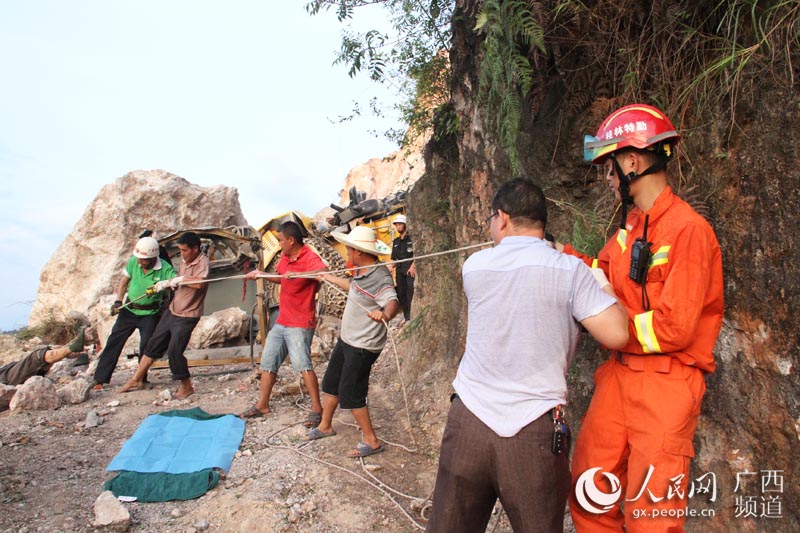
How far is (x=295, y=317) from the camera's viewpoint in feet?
19.0

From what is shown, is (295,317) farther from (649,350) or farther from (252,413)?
(649,350)

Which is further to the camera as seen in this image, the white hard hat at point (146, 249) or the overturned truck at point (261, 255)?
the overturned truck at point (261, 255)

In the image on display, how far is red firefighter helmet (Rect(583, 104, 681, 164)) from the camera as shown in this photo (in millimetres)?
2244

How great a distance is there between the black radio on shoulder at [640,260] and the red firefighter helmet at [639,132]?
42cm

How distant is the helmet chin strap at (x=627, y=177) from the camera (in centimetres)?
227

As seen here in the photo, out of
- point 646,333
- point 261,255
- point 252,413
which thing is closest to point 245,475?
point 252,413

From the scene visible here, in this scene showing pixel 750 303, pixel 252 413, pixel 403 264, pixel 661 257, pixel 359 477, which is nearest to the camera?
pixel 661 257

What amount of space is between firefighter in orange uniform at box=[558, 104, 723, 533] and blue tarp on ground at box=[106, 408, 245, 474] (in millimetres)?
3474

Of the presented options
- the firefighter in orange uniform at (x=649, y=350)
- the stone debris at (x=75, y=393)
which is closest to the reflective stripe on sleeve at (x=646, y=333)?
the firefighter in orange uniform at (x=649, y=350)

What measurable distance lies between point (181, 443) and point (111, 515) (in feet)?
4.92

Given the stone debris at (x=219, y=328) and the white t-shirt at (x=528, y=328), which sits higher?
the white t-shirt at (x=528, y=328)

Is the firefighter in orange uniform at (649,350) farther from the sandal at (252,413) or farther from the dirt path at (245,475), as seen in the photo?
the sandal at (252,413)

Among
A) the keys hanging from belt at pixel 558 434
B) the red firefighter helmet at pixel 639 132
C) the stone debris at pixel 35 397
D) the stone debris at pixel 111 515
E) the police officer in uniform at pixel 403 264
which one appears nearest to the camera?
the keys hanging from belt at pixel 558 434

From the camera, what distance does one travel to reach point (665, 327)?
1.99 metres
